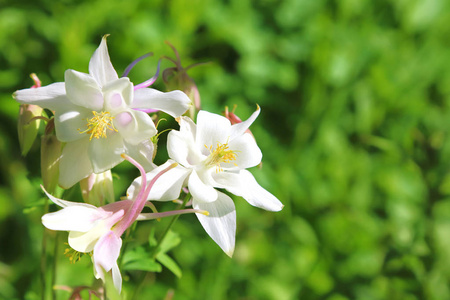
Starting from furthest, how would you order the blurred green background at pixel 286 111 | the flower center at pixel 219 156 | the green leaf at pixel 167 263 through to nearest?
the blurred green background at pixel 286 111
the green leaf at pixel 167 263
the flower center at pixel 219 156

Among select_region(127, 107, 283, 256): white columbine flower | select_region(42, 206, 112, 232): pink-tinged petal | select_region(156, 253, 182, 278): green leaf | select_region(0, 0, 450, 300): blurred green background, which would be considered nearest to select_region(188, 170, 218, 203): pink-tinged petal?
select_region(127, 107, 283, 256): white columbine flower

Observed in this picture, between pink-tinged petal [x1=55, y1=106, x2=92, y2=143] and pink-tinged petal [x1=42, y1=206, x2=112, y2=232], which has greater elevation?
pink-tinged petal [x1=55, y1=106, x2=92, y2=143]

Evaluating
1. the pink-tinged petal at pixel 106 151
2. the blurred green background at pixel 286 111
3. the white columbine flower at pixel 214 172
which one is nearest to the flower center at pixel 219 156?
the white columbine flower at pixel 214 172

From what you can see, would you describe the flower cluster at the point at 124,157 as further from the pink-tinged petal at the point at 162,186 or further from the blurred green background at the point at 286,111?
the blurred green background at the point at 286,111

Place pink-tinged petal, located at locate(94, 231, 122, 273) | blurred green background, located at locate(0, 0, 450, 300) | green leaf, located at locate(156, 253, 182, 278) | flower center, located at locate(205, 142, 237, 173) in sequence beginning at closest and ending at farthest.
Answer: pink-tinged petal, located at locate(94, 231, 122, 273)
flower center, located at locate(205, 142, 237, 173)
green leaf, located at locate(156, 253, 182, 278)
blurred green background, located at locate(0, 0, 450, 300)

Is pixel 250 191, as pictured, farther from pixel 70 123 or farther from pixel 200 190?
pixel 70 123

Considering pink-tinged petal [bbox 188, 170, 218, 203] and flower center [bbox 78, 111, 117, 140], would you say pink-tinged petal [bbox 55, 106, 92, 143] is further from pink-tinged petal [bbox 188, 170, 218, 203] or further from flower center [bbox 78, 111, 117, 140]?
pink-tinged petal [bbox 188, 170, 218, 203]

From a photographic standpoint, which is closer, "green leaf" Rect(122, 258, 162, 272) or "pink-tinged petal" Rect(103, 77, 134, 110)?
"pink-tinged petal" Rect(103, 77, 134, 110)
